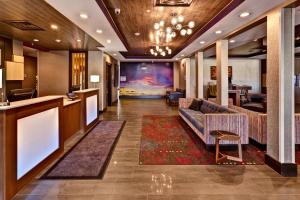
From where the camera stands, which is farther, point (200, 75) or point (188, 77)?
point (188, 77)

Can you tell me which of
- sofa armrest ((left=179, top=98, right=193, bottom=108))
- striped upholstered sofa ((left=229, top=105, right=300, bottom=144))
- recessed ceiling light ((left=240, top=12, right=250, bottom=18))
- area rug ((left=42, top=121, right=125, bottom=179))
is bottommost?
area rug ((left=42, top=121, right=125, bottom=179))

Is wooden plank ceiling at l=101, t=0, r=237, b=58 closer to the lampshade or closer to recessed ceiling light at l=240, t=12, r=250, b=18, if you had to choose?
recessed ceiling light at l=240, t=12, r=250, b=18

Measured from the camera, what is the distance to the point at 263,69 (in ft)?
50.8

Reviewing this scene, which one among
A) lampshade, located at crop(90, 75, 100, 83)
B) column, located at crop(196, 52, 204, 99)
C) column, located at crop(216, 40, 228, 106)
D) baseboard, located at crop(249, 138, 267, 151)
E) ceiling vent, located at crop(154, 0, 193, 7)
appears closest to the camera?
ceiling vent, located at crop(154, 0, 193, 7)

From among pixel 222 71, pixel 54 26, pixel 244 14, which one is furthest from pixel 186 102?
pixel 54 26

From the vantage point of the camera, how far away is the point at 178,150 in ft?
17.0

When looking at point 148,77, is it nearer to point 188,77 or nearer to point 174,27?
point 188,77

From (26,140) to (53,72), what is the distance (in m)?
7.72

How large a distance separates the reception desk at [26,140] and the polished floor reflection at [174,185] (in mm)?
277

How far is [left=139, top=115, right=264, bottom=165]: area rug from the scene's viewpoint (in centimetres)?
447

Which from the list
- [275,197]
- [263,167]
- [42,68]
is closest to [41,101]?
Result: [275,197]

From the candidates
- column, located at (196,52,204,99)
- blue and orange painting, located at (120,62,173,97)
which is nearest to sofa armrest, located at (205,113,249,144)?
column, located at (196,52,204,99)

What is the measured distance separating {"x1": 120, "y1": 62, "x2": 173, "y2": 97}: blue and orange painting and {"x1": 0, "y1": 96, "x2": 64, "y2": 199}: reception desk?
47.4ft

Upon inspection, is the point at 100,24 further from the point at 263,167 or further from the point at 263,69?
the point at 263,69
